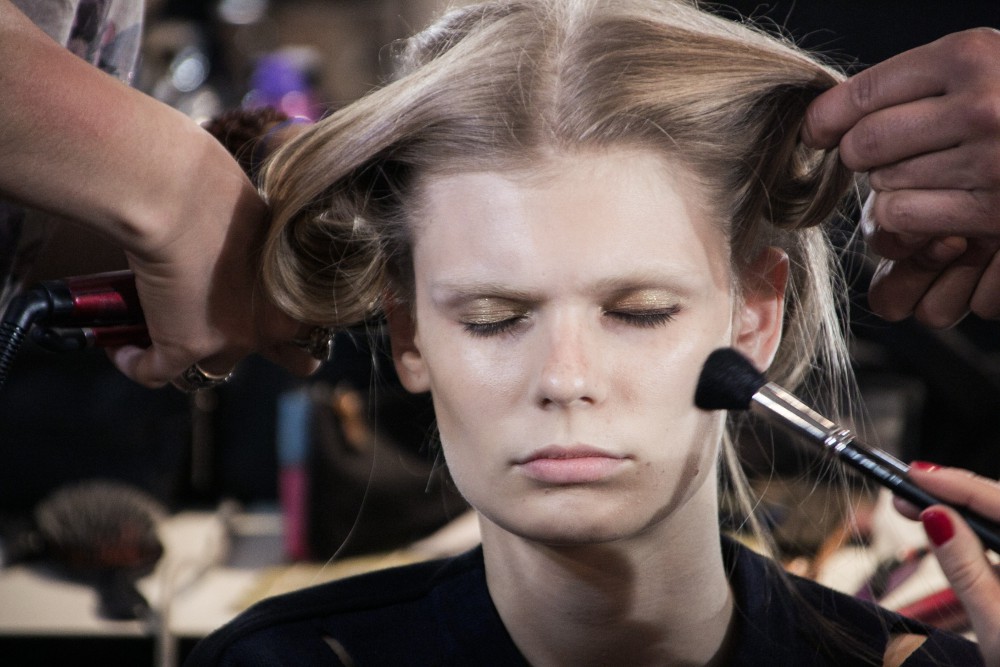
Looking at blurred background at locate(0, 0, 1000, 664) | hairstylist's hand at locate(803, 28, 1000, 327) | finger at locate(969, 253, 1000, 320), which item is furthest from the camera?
blurred background at locate(0, 0, 1000, 664)

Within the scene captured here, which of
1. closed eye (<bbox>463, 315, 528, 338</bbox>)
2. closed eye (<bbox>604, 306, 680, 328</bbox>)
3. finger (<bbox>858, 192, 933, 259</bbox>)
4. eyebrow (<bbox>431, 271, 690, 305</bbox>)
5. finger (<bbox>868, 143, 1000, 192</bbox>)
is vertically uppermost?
finger (<bbox>868, 143, 1000, 192</bbox>)

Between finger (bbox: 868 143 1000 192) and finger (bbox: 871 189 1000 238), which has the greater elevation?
finger (bbox: 868 143 1000 192)

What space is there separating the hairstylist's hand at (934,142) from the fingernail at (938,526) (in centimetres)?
22

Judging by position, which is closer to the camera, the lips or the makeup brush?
the makeup brush

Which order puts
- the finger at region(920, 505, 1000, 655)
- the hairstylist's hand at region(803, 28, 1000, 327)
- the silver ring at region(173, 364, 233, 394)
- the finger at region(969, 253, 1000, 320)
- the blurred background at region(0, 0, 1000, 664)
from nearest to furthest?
the finger at region(920, 505, 1000, 655), the hairstylist's hand at region(803, 28, 1000, 327), the finger at region(969, 253, 1000, 320), the silver ring at region(173, 364, 233, 394), the blurred background at region(0, 0, 1000, 664)

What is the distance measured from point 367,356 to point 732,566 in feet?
3.42

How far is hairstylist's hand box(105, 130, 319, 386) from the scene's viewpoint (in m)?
0.76

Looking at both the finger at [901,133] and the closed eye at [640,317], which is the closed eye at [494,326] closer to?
the closed eye at [640,317]

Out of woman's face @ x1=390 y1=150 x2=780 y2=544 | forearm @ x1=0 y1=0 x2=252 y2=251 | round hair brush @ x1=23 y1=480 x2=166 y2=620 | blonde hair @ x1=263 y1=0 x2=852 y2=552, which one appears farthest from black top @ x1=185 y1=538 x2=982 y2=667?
round hair brush @ x1=23 y1=480 x2=166 y2=620

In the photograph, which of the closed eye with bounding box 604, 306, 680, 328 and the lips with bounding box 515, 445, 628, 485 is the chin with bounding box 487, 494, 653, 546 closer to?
the lips with bounding box 515, 445, 628, 485

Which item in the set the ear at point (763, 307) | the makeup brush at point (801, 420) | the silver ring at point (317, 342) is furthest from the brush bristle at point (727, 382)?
the silver ring at point (317, 342)

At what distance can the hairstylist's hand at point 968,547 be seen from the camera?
568 mm

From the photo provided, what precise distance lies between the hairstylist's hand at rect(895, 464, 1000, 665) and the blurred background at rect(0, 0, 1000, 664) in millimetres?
771

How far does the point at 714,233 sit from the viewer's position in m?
0.79
